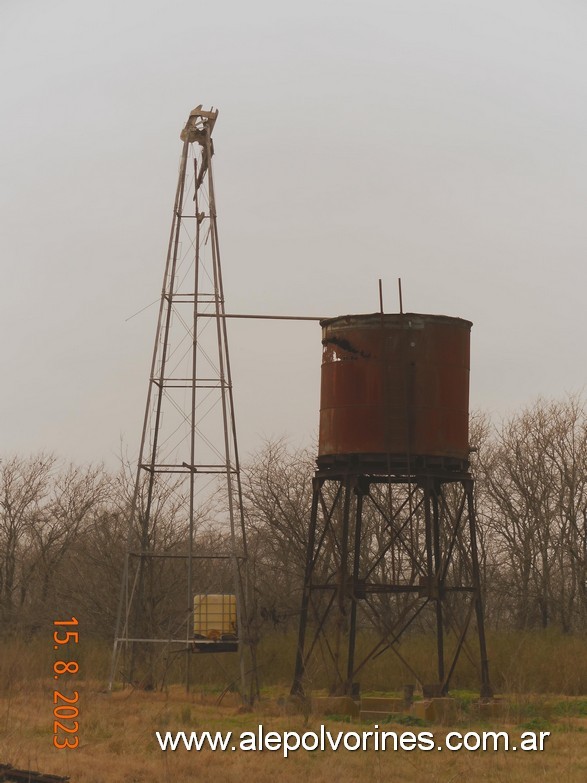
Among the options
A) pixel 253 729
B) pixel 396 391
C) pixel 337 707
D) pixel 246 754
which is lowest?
pixel 246 754

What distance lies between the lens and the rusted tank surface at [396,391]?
74.6 feet

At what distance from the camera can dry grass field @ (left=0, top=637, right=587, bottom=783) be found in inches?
606

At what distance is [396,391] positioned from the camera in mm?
22797

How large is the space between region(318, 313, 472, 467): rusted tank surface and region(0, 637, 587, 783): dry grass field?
469cm

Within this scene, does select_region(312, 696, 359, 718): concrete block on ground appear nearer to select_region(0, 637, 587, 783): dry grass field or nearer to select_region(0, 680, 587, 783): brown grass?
select_region(0, 637, 587, 783): dry grass field

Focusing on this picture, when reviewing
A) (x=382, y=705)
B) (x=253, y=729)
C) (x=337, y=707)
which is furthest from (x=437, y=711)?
(x=253, y=729)

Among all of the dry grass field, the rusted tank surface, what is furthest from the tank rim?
the dry grass field

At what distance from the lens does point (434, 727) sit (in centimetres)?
2003

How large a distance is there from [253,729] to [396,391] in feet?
21.8

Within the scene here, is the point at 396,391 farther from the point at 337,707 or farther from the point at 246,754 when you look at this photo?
the point at 246,754

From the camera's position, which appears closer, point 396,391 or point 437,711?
point 437,711

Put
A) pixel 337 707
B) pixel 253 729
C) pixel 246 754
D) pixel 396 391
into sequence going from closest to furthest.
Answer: pixel 246 754 < pixel 253 729 < pixel 337 707 < pixel 396 391

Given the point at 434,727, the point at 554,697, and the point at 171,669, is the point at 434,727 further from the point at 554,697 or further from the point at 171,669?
the point at 171,669

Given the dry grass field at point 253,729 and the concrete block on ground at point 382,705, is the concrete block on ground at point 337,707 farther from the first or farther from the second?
the dry grass field at point 253,729
